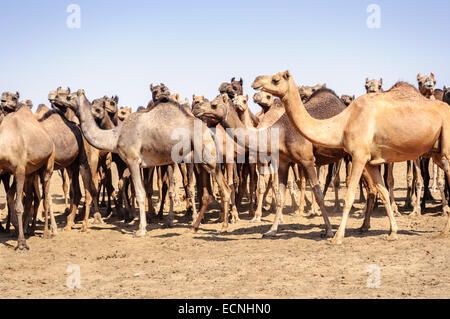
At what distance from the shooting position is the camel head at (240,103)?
1276 centimetres

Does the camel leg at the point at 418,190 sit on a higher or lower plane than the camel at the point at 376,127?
lower

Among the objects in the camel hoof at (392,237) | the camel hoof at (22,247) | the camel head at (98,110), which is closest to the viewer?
the camel hoof at (392,237)

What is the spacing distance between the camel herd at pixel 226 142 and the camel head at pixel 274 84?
0.05ft

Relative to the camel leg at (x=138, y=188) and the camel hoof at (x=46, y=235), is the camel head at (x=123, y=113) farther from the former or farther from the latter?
the camel hoof at (x=46, y=235)

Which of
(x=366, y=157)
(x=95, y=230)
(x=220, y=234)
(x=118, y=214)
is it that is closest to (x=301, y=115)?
(x=366, y=157)

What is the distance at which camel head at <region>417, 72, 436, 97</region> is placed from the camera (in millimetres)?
12344

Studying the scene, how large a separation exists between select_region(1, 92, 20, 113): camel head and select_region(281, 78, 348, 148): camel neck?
5.25 m

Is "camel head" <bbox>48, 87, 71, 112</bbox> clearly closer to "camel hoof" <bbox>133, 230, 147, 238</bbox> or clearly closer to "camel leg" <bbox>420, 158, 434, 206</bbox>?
"camel hoof" <bbox>133, 230, 147, 238</bbox>

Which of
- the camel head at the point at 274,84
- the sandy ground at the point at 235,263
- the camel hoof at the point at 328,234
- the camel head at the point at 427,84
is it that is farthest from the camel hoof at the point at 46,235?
the camel head at the point at 427,84

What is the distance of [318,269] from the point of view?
7324mm

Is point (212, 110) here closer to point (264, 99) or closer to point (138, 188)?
point (138, 188)

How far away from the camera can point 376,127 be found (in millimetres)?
8711
